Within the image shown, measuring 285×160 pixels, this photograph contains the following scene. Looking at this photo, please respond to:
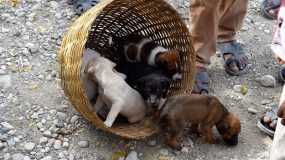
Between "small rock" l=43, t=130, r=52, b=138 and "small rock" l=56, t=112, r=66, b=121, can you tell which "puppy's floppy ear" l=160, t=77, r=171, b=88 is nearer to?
"small rock" l=56, t=112, r=66, b=121

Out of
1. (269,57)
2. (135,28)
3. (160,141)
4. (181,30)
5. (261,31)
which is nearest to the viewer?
(160,141)

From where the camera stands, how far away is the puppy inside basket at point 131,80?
3.35 meters

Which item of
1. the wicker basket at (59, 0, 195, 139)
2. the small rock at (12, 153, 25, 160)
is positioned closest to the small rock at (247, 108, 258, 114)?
the wicker basket at (59, 0, 195, 139)

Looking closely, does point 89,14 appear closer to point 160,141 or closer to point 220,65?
point 160,141

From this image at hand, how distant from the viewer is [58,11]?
4.58 metres

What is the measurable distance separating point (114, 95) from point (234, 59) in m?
1.15

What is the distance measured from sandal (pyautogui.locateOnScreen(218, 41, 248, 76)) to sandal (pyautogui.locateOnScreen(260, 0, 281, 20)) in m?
0.87

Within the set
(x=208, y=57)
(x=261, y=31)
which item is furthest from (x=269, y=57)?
(x=208, y=57)

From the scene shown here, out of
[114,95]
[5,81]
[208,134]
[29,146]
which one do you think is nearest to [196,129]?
[208,134]

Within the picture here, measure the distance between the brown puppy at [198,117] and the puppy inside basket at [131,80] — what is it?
0.22 meters

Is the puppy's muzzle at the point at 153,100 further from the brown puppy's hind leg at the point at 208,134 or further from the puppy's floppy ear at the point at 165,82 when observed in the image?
the brown puppy's hind leg at the point at 208,134

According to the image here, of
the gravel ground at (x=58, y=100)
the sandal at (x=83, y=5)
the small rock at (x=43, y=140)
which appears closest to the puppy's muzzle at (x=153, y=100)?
the gravel ground at (x=58, y=100)

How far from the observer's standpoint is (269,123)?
11.5 feet

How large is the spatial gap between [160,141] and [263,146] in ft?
2.15
